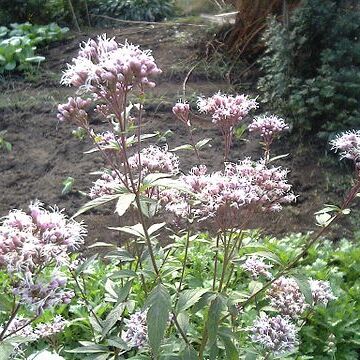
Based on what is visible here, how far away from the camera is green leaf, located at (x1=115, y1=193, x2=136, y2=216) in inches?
65.8

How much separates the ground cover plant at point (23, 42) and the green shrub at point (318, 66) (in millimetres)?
2846

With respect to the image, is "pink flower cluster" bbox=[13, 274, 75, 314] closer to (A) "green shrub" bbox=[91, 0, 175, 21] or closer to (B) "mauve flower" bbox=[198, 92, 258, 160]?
(B) "mauve flower" bbox=[198, 92, 258, 160]

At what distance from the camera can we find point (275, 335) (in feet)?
6.61

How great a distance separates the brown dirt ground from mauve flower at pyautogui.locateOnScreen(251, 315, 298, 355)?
2178mm

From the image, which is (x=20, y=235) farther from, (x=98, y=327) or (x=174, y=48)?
(x=174, y=48)

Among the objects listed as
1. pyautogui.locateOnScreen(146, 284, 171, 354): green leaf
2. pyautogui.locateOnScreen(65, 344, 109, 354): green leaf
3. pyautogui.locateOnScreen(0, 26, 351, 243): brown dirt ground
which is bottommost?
pyautogui.locateOnScreen(0, 26, 351, 243): brown dirt ground

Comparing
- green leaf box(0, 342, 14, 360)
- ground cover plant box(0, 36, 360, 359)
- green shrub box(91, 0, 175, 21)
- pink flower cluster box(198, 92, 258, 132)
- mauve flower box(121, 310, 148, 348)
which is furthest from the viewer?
green shrub box(91, 0, 175, 21)

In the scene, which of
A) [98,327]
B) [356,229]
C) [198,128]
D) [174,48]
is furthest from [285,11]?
[98,327]

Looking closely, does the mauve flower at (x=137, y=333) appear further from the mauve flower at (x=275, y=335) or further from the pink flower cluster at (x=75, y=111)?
the pink flower cluster at (x=75, y=111)

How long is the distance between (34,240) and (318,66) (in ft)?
14.2

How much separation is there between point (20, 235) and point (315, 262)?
2233 mm

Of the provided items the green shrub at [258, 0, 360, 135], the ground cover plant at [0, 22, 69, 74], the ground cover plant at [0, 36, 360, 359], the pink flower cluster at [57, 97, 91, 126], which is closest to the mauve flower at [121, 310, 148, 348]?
the ground cover plant at [0, 36, 360, 359]

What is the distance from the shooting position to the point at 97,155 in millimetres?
5367

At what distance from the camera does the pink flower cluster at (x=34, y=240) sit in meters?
1.59
